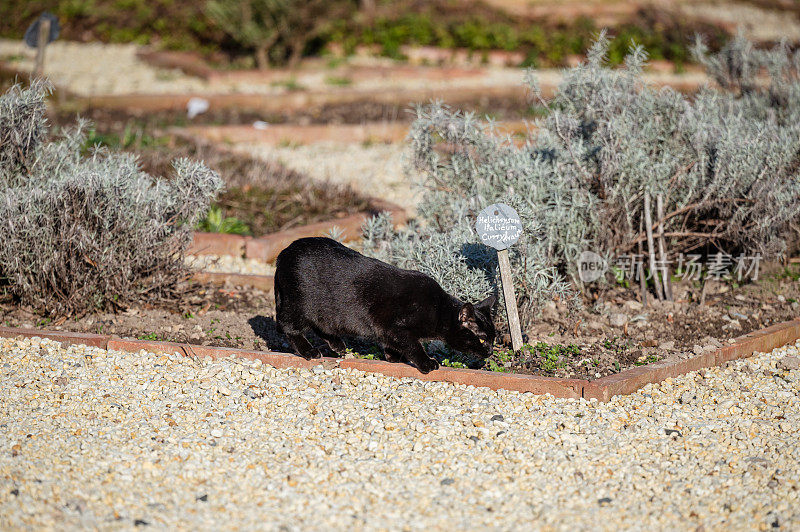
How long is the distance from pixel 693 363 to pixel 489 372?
4.05 feet

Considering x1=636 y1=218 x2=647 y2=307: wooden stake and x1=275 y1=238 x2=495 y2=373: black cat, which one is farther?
x1=636 y1=218 x2=647 y2=307: wooden stake

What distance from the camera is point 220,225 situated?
6.71 metres

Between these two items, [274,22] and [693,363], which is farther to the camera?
[274,22]

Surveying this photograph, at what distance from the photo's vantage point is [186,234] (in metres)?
5.54

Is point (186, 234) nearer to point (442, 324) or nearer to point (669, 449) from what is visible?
point (442, 324)

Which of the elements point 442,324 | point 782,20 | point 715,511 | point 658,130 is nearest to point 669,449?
point 715,511

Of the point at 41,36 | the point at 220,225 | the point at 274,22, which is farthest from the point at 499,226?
the point at 274,22

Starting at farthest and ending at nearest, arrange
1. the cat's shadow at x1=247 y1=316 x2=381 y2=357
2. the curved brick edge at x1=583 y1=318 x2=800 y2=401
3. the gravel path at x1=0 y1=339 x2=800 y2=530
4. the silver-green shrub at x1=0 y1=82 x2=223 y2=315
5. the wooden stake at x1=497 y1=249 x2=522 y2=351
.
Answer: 1. the silver-green shrub at x1=0 y1=82 x2=223 y2=315
2. the cat's shadow at x1=247 y1=316 x2=381 y2=357
3. the wooden stake at x1=497 y1=249 x2=522 y2=351
4. the curved brick edge at x1=583 y1=318 x2=800 y2=401
5. the gravel path at x1=0 y1=339 x2=800 y2=530

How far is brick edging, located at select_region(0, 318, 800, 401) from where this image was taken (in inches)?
170

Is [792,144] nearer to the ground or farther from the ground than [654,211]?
farther from the ground

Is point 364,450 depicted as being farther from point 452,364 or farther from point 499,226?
point 499,226

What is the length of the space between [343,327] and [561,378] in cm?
117

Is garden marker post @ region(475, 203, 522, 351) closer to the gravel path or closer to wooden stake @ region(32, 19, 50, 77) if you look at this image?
the gravel path

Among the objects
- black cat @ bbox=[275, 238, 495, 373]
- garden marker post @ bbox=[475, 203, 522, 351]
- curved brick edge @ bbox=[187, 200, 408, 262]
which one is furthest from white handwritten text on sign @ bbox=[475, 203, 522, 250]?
curved brick edge @ bbox=[187, 200, 408, 262]
